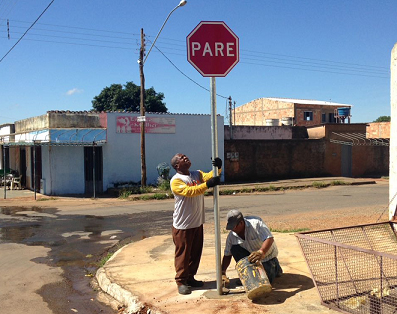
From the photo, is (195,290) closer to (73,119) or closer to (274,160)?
(73,119)

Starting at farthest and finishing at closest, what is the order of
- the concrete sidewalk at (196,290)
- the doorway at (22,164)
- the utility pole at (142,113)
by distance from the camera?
the doorway at (22,164) < the utility pole at (142,113) < the concrete sidewalk at (196,290)

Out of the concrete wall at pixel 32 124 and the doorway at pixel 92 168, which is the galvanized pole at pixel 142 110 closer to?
the doorway at pixel 92 168

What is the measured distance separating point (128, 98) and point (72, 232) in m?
37.0

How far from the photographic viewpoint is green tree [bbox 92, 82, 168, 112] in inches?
1827

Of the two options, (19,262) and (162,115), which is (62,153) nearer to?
(162,115)

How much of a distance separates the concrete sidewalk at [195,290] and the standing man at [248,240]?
12.7 inches

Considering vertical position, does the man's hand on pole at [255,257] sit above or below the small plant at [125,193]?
above

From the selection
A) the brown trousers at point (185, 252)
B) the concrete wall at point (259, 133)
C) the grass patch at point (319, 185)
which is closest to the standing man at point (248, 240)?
the brown trousers at point (185, 252)

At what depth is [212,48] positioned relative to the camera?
496cm

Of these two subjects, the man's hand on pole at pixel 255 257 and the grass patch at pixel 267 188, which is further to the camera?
the grass patch at pixel 267 188

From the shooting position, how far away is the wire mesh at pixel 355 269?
4.48 metres

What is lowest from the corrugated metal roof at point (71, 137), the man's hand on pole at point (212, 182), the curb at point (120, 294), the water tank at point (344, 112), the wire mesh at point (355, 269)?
the curb at point (120, 294)

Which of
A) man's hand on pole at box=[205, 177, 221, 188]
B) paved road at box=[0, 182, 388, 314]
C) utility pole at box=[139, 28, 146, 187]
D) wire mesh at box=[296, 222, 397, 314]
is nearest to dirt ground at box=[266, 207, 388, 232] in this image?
paved road at box=[0, 182, 388, 314]

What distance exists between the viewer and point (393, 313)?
4262 mm
